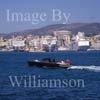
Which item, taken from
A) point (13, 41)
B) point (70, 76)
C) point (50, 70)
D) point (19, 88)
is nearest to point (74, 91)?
point (19, 88)

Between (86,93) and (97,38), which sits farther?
(97,38)

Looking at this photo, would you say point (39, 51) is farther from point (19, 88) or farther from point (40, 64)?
point (19, 88)

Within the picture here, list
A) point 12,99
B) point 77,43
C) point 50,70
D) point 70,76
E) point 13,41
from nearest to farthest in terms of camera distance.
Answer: point 12,99 < point 70,76 < point 50,70 < point 13,41 < point 77,43

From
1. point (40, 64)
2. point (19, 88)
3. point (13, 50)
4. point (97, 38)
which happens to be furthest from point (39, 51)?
point (19, 88)

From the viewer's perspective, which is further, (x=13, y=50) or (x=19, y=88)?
(x=13, y=50)

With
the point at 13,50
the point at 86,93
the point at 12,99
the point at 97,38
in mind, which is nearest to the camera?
the point at 12,99

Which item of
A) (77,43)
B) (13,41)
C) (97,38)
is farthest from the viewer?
(97,38)

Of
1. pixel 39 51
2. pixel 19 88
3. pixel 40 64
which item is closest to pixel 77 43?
pixel 39 51

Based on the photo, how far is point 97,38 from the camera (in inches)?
3691

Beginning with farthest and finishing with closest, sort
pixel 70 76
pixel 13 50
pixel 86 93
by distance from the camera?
pixel 13 50 → pixel 70 76 → pixel 86 93

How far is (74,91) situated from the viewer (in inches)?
686

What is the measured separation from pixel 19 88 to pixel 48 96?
2.02m

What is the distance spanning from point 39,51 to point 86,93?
71.5m

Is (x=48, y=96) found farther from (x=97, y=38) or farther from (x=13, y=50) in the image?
(x=97, y=38)
